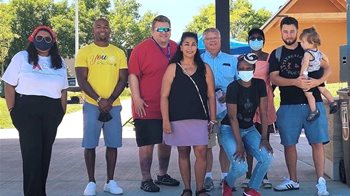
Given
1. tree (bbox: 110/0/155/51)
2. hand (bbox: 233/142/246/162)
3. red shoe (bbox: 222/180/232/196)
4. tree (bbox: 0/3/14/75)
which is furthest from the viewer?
tree (bbox: 110/0/155/51)

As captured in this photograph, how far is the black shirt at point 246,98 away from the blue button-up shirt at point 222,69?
0.54 m

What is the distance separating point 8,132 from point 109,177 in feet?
28.4

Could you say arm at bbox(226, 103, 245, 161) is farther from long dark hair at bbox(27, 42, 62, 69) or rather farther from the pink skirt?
long dark hair at bbox(27, 42, 62, 69)

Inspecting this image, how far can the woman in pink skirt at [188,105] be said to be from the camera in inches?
228

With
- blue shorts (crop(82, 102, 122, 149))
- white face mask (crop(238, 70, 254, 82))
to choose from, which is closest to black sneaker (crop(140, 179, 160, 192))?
blue shorts (crop(82, 102, 122, 149))

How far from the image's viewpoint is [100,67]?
6.36 m

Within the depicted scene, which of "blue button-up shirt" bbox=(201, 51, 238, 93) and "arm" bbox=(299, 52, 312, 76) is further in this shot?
"blue button-up shirt" bbox=(201, 51, 238, 93)

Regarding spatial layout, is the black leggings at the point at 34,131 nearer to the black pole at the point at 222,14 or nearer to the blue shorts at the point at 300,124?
the blue shorts at the point at 300,124

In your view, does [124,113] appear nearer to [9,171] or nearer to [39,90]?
[9,171]

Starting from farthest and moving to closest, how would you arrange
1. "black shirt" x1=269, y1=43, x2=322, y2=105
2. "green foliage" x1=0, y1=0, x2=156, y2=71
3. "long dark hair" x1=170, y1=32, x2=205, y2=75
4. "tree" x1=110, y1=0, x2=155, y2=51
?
1. "tree" x1=110, y1=0, x2=155, y2=51
2. "green foliage" x1=0, y1=0, x2=156, y2=71
3. "black shirt" x1=269, y1=43, x2=322, y2=105
4. "long dark hair" x1=170, y1=32, x2=205, y2=75

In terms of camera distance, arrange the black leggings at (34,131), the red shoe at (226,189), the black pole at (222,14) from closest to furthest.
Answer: the black leggings at (34,131), the red shoe at (226,189), the black pole at (222,14)

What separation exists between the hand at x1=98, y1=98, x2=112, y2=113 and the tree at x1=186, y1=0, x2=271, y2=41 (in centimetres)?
4060

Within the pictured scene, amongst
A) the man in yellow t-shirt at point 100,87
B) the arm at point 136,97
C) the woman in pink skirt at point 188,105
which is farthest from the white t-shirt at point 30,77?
the woman in pink skirt at point 188,105

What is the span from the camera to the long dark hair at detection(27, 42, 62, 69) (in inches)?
220
